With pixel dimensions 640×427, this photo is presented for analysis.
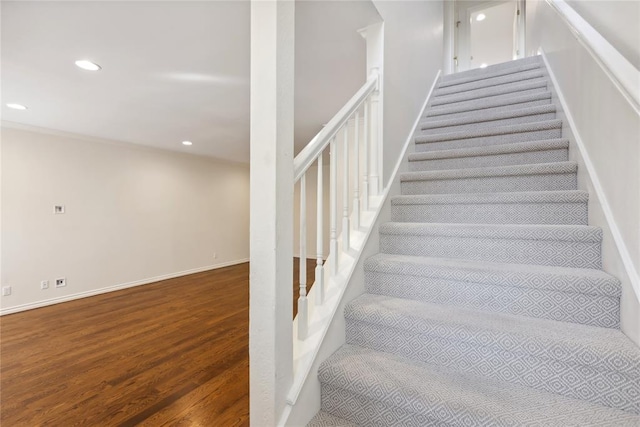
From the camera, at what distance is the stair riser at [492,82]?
8.95ft

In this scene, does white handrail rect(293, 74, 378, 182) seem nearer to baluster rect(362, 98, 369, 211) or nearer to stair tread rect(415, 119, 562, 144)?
baluster rect(362, 98, 369, 211)

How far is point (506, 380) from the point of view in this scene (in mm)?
1010

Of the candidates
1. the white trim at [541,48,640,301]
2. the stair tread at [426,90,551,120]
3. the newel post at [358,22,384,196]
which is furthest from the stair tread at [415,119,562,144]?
the newel post at [358,22,384,196]

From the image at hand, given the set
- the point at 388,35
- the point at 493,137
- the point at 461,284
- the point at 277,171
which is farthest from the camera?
the point at 493,137

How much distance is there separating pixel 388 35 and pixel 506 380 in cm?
205

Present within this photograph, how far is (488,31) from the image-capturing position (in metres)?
5.71

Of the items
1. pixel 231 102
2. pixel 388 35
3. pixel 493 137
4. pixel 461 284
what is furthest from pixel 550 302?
pixel 231 102

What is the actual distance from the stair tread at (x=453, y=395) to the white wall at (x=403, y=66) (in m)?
1.19

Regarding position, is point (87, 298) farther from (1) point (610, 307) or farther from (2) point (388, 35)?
(1) point (610, 307)

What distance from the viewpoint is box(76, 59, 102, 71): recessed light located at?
201 cm

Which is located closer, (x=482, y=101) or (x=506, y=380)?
(x=506, y=380)

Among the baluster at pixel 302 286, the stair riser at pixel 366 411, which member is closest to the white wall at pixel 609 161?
the stair riser at pixel 366 411

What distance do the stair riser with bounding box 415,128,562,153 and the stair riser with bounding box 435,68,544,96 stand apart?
104 cm

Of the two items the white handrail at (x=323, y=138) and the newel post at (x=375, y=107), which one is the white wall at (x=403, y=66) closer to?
the newel post at (x=375, y=107)
